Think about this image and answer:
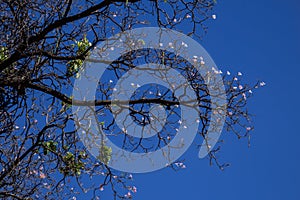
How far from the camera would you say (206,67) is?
6.11 metres

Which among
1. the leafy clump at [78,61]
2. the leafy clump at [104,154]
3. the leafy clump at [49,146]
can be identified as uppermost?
the leafy clump at [78,61]

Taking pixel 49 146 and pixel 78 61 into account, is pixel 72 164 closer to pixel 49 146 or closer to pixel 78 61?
pixel 49 146

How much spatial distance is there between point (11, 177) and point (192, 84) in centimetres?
278

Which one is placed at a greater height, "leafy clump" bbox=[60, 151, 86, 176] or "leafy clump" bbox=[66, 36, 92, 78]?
"leafy clump" bbox=[66, 36, 92, 78]

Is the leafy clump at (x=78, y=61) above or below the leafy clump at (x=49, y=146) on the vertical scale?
above

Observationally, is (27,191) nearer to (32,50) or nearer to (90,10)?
(32,50)

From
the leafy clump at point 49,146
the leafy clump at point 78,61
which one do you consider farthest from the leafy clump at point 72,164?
the leafy clump at point 78,61

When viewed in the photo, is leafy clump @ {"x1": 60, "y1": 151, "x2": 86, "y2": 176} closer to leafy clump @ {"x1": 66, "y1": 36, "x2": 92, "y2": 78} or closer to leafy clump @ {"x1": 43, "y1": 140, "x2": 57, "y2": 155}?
leafy clump @ {"x1": 43, "y1": 140, "x2": 57, "y2": 155}

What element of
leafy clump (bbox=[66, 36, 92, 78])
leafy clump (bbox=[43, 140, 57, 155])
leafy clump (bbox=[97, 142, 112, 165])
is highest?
leafy clump (bbox=[66, 36, 92, 78])

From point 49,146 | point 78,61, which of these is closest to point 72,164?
point 49,146

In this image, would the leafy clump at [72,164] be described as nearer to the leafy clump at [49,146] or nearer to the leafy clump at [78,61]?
the leafy clump at [49,146]

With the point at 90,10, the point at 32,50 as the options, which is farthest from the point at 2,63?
the point at 90,10

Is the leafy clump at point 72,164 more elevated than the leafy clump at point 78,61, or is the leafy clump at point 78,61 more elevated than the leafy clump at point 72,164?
the leafy clump at point 78,61

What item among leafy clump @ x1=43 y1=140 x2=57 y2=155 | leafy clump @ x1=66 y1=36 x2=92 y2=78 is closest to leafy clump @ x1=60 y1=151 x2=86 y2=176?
leafy clump @ x1=43 y1=140 x2=57 y2=155
